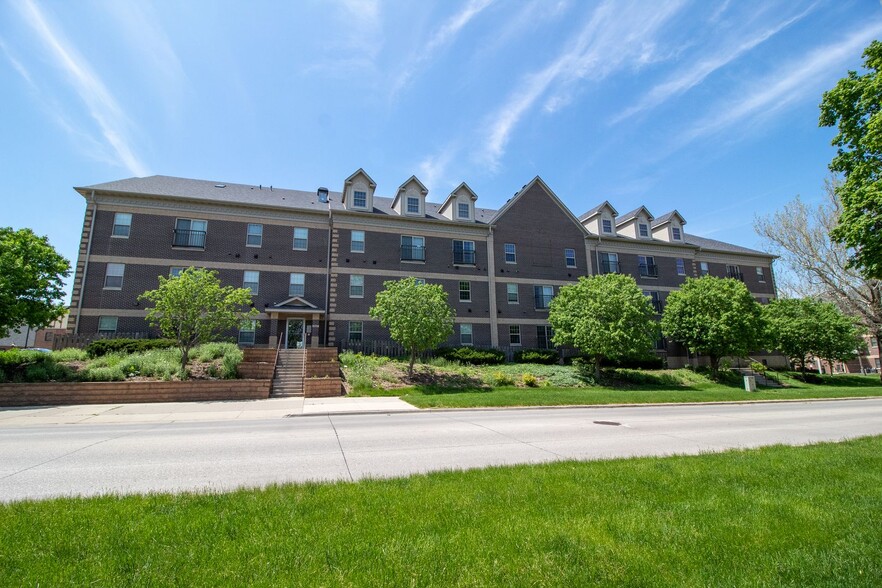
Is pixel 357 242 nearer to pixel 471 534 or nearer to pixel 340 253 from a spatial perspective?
pixel 340 253

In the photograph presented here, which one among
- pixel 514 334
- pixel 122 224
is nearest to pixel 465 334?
pixel 514 334

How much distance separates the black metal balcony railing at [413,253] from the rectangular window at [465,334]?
5.99 metres

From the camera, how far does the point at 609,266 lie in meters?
37.4

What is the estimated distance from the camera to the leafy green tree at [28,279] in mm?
19094

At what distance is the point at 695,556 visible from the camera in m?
3.55

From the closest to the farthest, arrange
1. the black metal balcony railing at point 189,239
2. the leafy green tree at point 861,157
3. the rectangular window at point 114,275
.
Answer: the leafy green tree at point 861,157 → the rectangular window at point 114,275 → the black metal balcony railing at point 189,239

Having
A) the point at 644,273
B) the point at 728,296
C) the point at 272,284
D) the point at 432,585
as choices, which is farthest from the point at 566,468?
the point at 644,273

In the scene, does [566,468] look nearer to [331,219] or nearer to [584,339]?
[584,339]

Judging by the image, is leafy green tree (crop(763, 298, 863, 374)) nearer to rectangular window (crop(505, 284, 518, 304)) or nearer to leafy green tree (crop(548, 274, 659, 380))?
leafy green tree (crop(548, 274, 659, 380))

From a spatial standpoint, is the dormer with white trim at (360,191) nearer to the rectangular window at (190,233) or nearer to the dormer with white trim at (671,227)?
the rectangular window at (190,233)

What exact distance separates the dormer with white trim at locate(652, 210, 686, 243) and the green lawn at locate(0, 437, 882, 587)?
38349mm

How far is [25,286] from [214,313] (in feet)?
27.5

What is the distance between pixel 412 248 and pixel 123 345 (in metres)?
18.8

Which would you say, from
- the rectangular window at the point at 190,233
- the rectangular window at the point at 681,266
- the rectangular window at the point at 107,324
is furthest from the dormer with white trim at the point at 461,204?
the rectangular window at the point at 107,324
